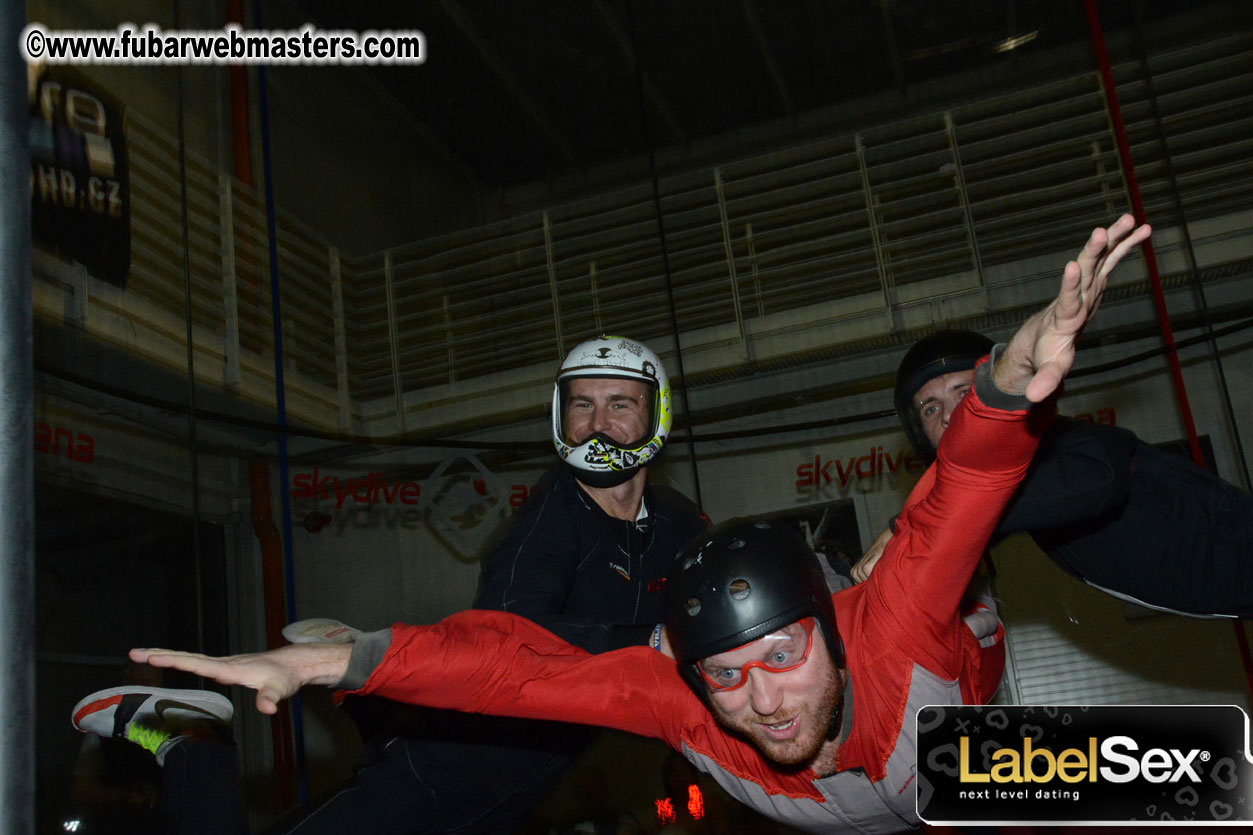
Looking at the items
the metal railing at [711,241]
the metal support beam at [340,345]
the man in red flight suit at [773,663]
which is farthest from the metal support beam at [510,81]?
the man in red flight suit at [773,663]

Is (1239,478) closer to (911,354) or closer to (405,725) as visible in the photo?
(911,354)

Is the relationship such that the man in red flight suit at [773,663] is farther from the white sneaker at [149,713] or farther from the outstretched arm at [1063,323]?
the white sneaker at [149,713]

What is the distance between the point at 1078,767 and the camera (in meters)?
1.67

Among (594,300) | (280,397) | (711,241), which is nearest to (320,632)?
(280,397)

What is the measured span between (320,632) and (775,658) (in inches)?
26.9

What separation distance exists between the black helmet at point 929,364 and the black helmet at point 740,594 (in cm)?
77

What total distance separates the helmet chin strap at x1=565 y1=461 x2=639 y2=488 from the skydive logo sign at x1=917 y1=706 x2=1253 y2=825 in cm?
100

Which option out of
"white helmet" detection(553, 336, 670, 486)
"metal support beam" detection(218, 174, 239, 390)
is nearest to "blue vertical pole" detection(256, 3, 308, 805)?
"metal support beam" detection(218, 174, 239, 390)

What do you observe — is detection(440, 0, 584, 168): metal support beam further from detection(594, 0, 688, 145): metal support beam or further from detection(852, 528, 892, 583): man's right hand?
detection(852, 528, 892, 583): man's right hand

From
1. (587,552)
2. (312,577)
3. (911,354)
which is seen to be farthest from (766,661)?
(312,577)

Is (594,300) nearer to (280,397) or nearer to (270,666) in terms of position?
(280,397)

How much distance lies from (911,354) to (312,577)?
2394 mm

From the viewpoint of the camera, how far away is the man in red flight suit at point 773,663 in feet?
4.24

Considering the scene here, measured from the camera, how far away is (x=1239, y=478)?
315cm
